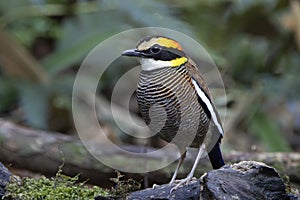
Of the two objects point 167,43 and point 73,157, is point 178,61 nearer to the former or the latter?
point 167,43

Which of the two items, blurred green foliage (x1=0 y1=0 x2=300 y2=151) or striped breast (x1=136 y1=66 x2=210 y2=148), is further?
blurred green foliage (x1=0 y1=0 x2=300 y2=151)

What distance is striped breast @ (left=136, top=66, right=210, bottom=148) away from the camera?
3021 mm

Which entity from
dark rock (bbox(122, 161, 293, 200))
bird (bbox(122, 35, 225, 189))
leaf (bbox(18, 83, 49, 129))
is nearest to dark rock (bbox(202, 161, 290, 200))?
dark rock (bbox(122, 161, 293, 200))

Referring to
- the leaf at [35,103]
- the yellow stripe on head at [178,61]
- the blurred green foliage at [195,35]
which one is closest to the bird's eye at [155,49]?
the yellow stripe on head at [178,61]

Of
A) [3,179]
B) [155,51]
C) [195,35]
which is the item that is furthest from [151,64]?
[195,35]

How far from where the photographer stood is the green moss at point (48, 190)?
2.81m

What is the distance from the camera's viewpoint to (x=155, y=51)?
10.0 ft

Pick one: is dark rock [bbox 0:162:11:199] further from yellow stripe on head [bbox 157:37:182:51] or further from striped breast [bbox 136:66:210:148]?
yellow stripe on head [bbox 157:37:182:51]

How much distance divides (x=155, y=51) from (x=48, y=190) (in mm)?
785

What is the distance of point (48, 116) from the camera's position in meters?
6.31

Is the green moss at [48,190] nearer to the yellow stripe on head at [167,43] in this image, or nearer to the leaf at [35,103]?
the yellow stripe on head at [167,43]

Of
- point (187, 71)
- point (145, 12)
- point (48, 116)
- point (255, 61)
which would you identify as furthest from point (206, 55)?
point (187, 71)

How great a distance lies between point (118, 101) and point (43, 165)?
2484 millimetres

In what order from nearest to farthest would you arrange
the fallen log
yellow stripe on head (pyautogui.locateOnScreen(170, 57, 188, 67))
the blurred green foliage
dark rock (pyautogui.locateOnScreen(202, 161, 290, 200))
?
dark rock (pyautogui.locateOnScreen(202, 161, 290, 200)) → yellow stripe on head (pyautogui.locateOnScreen(170, 57, 188, 67)) → the fallen log → the blurred green foliage
